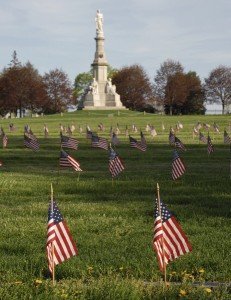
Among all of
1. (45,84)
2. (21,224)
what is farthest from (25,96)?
(21,224)

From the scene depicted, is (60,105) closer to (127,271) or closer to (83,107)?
(83,107)

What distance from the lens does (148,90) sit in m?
140

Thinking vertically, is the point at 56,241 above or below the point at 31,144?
below

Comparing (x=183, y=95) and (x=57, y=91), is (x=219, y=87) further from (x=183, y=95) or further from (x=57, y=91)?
(x=57, y=91)

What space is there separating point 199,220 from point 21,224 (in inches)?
167

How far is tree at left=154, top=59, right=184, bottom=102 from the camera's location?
457ft

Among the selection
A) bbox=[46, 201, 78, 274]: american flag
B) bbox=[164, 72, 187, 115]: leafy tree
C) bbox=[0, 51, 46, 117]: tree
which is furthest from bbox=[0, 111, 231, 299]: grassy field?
bbox=[164, 72, 187, 115]: leafy tree

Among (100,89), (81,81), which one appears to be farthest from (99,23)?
(81,81)

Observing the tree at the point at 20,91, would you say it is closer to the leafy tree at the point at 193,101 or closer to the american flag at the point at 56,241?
the leafy tree at the point at 193,101

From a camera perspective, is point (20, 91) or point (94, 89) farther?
point (20, 91)

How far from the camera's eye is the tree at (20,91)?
407 ft

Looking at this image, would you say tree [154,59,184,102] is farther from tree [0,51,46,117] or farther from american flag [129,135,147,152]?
american flag [129,135,147,152]

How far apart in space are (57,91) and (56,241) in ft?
427

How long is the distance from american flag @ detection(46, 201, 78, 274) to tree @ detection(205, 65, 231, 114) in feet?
440
